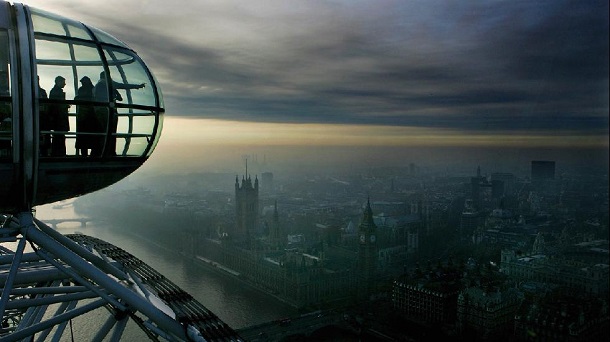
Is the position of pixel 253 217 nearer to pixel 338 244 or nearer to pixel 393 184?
pixel 338 244

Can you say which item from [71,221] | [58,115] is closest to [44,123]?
[58,115]

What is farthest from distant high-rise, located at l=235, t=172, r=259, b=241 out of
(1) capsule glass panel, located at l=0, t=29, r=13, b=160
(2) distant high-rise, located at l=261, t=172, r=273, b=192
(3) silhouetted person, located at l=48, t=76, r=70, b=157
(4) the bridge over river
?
(1) capsule glass panel, located at l=0, t=29, r=13, b=160

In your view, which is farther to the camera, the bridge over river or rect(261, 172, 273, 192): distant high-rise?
rect(261, 172, 273, 192): distant high-rise

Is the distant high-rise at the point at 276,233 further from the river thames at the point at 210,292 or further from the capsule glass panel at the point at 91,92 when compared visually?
the capsule glass panel at the point at 91,92

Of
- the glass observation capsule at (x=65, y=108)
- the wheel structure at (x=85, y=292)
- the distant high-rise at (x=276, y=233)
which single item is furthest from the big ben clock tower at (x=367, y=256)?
the glass observation capsule at (x=65, y=108)

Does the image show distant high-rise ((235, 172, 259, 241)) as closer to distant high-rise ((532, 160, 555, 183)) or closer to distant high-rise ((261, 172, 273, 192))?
distant high-rise ((261, 172, 273, 192))

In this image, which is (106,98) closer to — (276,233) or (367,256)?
(367,256)
